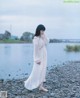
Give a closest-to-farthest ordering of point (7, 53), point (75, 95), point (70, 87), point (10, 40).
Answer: point (75, 95) → point (70, 87) → point (10, 40) → point (7, 53)

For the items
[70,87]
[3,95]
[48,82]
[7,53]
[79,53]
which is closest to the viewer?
[3,95]

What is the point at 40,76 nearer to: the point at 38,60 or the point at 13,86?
the point at 38,60

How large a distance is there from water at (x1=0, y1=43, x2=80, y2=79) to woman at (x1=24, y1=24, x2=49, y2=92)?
3531 millimetres

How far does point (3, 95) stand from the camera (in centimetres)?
718

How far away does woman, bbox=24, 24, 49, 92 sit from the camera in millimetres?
8547

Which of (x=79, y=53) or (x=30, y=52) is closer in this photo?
(x=30, y=52)

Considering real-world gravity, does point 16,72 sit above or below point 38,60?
below

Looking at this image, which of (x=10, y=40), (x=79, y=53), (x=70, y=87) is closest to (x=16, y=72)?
(x=10, y=40)

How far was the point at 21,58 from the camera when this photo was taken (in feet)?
54.4

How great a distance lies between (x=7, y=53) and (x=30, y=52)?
82 cm

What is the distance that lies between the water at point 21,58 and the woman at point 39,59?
11.6 feet

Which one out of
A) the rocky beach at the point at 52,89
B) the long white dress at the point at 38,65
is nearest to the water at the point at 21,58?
the rocky beach at the point at 52,89

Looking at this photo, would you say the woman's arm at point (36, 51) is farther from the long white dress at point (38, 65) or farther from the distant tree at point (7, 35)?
the distant tree at point (7, 35)

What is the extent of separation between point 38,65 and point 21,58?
26.1ft
